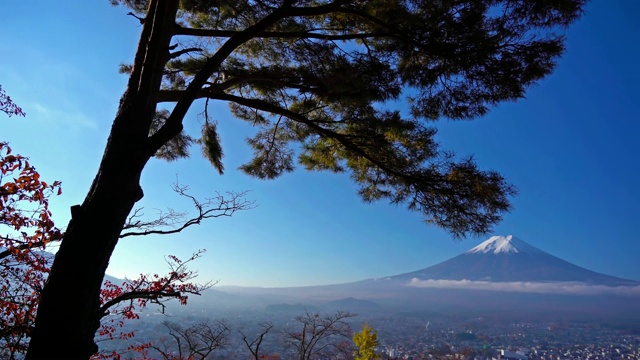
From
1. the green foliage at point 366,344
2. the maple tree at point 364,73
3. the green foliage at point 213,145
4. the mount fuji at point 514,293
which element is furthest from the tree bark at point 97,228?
the mount fuji at point 514,293

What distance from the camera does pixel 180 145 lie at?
13.9ft

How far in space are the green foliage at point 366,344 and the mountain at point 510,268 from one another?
54.9m

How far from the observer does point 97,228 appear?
1722mm

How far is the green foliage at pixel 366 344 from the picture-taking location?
10.2 meters

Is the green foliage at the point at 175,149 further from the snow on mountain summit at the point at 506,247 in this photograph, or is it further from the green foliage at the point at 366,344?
the snow on mountain summit at the point at 506,247

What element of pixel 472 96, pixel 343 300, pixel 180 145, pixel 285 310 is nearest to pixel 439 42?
pixel 472 96

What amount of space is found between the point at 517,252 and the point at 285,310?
6204cm

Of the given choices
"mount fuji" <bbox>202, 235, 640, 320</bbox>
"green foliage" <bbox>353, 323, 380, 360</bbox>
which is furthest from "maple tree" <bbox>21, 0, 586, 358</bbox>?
"mount fuji" <bbox>202, 235, 640, 320</bbox>

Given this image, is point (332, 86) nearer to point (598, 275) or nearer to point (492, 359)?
point (492, 359)

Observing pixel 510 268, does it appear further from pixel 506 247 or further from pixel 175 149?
pixel 175 149

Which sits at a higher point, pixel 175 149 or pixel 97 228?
pixel 175 149

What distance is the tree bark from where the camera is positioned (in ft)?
5.10

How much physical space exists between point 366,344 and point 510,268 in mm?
73257

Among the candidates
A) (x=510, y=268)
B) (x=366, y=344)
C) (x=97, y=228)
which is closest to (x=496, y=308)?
(x=510, y=268)
